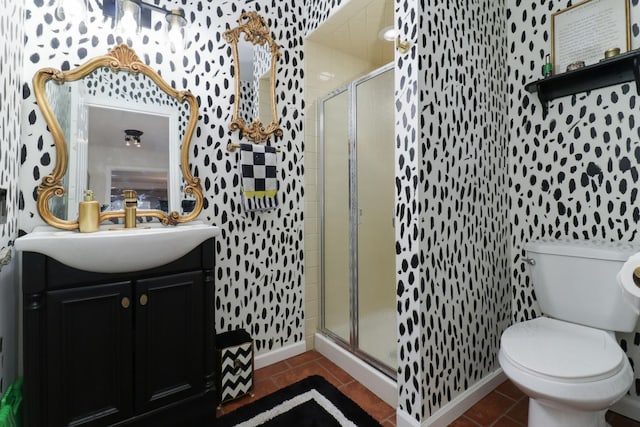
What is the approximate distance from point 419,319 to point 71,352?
1510mm

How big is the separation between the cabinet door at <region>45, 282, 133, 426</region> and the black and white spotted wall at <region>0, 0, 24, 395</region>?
0.83ft

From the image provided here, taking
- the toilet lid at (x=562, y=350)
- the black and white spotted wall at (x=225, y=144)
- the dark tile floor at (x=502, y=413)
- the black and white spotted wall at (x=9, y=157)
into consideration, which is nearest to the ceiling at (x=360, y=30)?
the black and white spotted wall at (x=225, y=144)

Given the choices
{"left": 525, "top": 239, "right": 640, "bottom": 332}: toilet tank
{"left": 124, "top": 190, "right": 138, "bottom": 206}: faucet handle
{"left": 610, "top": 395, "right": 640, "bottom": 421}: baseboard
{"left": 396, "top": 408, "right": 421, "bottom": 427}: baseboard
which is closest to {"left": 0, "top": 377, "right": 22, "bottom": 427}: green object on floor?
{"left": 124, "top": 190, "right": 138, "bottom": 206}: faucet handle

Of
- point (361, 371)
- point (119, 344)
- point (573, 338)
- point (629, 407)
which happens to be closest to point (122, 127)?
point (119, 344)

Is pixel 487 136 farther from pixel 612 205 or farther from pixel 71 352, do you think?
pixel 71 352

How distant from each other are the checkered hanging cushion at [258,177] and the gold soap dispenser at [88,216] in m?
0.79

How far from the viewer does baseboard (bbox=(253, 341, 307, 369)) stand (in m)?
2.09

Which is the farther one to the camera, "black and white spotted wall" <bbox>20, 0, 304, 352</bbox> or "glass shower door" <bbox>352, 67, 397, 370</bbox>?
"glass shower door" <bbox>352, 67, 397, 370</bbox>

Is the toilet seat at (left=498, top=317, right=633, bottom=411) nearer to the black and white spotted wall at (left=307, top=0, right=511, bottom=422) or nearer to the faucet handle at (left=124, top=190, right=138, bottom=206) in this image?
the black and white spotted wall at (left=307, top=0, right=511, bottom=422)

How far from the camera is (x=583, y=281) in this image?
1487 millimetres

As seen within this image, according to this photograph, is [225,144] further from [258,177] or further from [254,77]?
[254,77]

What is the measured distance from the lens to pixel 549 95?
1.76 metres

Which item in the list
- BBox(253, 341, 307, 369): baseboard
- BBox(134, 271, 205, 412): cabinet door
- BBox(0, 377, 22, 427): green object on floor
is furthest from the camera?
BBox(253, 341, 307, 369): baseboard

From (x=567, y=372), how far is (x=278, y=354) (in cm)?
167
